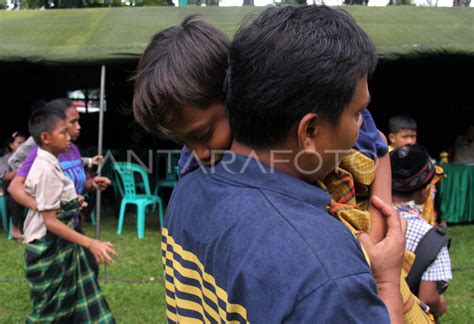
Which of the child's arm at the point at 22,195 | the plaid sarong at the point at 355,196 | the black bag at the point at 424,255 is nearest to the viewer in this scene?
the plaid sarong at the point at 355,196

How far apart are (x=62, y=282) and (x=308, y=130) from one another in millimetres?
3153

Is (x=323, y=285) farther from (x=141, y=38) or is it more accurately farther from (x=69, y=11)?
(x=69, y=11)

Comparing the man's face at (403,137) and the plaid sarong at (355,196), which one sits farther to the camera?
the man's face at (403,137)

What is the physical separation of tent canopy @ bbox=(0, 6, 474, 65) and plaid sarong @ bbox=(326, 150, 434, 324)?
4.66 meters

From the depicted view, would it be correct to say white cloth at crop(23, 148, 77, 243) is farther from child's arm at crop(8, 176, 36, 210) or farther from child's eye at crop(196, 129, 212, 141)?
child's eye at crop(196, 129, 212, 141)

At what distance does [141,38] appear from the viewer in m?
6.08

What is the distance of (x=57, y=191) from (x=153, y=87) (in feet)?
8.33

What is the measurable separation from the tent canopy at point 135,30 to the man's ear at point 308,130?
16.2ft

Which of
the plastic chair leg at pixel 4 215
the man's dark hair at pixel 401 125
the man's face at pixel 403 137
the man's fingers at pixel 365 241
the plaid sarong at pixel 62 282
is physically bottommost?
the plastic chair leg at pixel 4 215

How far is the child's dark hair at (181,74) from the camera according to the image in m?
1.10

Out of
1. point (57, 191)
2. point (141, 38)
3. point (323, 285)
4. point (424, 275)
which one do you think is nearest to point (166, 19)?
point (141, 38)

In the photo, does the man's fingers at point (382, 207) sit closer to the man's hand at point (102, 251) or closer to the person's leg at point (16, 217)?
the man's hand at point (102, 251)

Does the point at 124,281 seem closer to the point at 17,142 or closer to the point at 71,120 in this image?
the point at 71,120

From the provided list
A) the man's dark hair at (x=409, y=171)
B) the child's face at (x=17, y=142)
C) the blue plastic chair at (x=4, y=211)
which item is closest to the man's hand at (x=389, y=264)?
the man's dark hair at (x=409, y=171)
